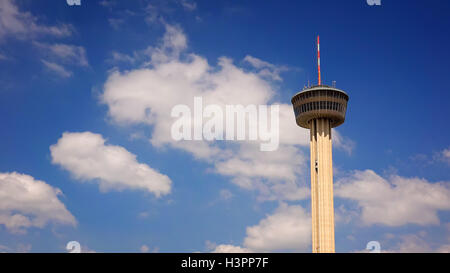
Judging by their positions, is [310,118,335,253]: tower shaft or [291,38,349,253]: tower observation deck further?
[291,38,349,253]: tower observation deck

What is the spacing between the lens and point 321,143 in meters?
145

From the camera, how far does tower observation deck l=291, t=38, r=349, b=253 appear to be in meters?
139

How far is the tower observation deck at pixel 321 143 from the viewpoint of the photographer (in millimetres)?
138875

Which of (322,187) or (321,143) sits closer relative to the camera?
(322,187)

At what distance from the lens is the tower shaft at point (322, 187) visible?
13775cm

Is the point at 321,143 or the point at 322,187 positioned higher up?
the point at 321,143

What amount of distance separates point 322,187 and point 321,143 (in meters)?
14.5

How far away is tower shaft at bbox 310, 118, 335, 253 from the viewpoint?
452ft

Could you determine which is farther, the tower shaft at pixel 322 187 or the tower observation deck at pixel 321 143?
the tower observation deck at pixel 321 143
